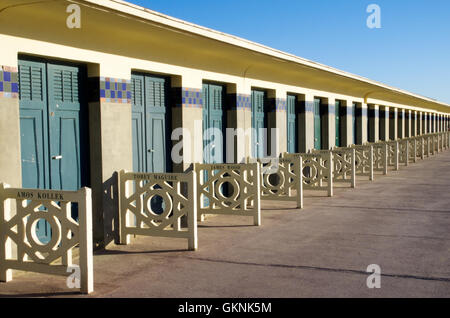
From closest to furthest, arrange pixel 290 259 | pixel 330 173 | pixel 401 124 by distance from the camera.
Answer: pixel 290 259 < pixel 330 173 < pixel 401 124

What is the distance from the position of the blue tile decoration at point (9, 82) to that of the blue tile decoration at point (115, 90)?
136cm

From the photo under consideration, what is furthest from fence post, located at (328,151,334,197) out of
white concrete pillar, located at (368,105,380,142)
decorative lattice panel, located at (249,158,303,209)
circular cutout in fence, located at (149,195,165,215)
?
white concrete pillar, located at (368,105,380,142)

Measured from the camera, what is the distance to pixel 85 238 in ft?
16.1

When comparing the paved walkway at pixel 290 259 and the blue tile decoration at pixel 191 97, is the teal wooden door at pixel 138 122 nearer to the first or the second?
the blue tile decoration at pixel 191 97

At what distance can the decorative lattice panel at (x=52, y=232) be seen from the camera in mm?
4922

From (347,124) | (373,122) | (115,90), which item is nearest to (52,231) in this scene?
(115,90)

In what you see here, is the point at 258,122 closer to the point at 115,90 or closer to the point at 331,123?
the point at 331,123

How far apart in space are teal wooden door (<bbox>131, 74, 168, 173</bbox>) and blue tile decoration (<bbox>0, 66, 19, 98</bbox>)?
2.30 m

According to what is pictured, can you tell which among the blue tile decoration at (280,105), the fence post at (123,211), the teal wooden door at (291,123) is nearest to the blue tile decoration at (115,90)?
the fence post at (123,211)

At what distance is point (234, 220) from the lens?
29.4 feet

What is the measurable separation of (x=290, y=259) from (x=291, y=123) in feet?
26.8

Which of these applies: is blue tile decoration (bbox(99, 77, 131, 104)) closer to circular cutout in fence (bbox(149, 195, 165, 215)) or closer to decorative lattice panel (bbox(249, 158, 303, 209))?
circular cutout in fence (bbox(149, 195, 165, 215))

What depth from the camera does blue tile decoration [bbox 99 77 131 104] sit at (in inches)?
284
